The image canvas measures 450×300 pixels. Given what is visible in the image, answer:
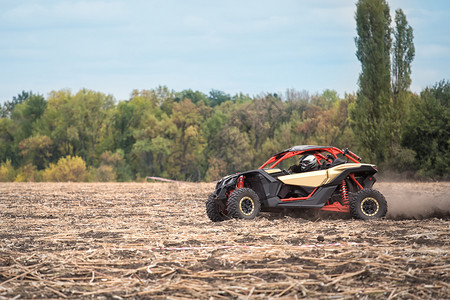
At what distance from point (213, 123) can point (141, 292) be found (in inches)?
2867

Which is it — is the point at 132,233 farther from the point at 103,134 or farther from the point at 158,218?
the point at 103,134

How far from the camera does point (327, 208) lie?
1087cm

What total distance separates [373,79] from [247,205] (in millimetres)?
32137

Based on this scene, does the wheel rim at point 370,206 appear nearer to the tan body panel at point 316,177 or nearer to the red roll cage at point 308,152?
the tan body panel at point 316,177

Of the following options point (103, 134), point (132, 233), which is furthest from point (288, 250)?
point (103, 134)

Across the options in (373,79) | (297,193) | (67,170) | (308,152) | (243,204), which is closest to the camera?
(243,204)

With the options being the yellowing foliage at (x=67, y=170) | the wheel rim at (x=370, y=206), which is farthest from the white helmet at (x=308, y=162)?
the yellowing foliage at (x=67, y=170)

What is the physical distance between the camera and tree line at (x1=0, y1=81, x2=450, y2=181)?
69562 millimetres

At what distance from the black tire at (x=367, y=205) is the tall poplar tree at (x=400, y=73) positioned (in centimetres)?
2995

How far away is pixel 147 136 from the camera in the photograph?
74.1m

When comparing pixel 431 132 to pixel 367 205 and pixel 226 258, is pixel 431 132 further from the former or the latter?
pixel 226 258

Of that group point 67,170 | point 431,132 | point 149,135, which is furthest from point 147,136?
point 431,132

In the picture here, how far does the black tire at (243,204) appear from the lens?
10500 mm

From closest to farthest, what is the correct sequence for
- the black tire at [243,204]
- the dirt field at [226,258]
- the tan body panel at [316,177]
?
the dirt field at [226,258] → the black tire at [243,204] → the tan body panel at [316,177]
